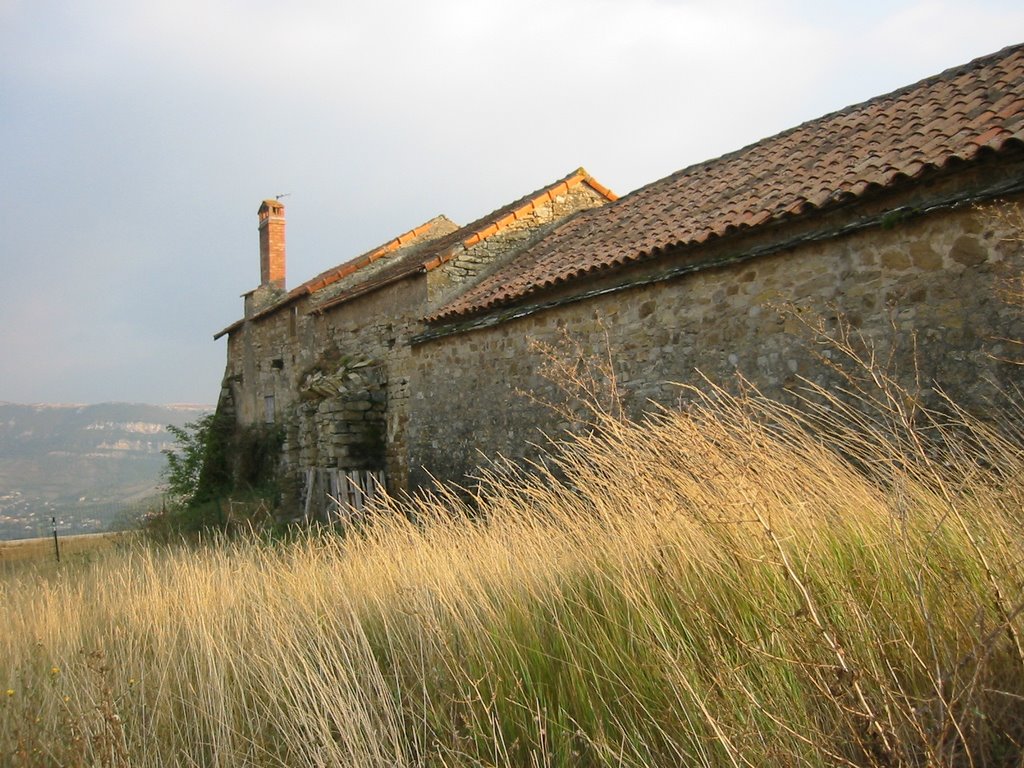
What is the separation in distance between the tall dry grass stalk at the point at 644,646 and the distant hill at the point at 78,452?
45911 mm

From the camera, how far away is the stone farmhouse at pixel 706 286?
18.6ft

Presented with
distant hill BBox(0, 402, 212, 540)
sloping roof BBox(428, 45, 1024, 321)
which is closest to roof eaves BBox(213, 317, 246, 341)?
sloping roof BBox(428, 45, 1024, 321)

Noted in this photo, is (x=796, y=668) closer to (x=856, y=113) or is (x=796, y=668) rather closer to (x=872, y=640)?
(x=872, y=640)

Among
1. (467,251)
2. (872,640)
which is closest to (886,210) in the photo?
(872,640)

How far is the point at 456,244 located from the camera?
12.3 m

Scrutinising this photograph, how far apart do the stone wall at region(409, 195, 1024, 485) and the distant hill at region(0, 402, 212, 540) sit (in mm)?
41277

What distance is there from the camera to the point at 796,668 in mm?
2268

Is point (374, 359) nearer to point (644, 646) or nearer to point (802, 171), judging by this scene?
point (802, 171)

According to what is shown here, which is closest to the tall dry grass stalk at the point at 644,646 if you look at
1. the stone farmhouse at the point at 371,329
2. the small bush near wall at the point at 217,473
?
the stone farmhouse at the point at 371,329

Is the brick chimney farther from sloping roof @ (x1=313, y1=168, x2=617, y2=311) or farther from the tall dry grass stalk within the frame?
the tall dry grass stalk

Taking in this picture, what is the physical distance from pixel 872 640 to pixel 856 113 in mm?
8425

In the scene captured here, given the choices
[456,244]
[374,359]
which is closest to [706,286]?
[456,244]

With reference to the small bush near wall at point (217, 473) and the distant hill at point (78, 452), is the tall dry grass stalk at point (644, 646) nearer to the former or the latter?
the small bush near wall at point (217, 473)

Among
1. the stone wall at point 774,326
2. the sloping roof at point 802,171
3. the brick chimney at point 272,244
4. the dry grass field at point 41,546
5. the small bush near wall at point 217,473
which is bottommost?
the dry grass field at point 41,546
